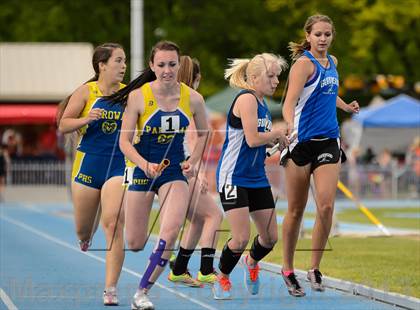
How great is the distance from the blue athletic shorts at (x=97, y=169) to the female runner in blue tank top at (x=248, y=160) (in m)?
0.86

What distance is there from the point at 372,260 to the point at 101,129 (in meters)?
5.69

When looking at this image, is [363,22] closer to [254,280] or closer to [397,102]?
[397,102]

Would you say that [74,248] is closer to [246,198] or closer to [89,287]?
[89,287]

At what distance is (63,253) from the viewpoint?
1800 cm

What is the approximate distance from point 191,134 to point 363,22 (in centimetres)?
4153

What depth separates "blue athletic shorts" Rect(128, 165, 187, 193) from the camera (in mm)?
10188

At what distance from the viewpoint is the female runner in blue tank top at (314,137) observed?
11188 millimetres

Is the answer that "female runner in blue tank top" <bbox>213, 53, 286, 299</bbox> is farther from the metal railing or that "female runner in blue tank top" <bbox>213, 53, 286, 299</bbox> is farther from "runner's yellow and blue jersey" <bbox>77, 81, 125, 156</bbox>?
the metal railing

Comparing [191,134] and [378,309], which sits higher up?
[191,134]

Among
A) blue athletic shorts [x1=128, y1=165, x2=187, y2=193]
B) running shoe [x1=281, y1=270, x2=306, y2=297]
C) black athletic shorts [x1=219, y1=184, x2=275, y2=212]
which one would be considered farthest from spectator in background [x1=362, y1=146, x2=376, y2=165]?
blue athletic shorts [x1=128, y1=165, x2=187, y2=193]

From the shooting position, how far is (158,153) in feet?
33.4

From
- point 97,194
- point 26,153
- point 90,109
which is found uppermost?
point 90,109

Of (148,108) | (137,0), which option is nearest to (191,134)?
(148,108)

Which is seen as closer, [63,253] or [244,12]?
[63,253]
